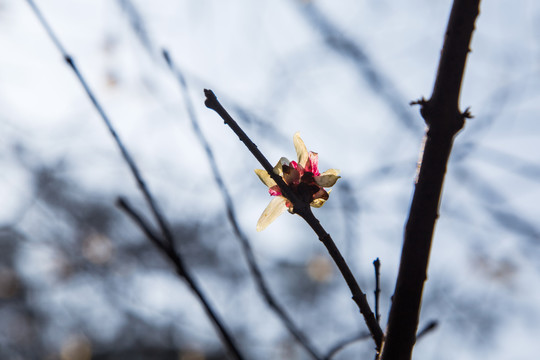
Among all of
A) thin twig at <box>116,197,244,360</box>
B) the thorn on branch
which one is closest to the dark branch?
the thorn on branch

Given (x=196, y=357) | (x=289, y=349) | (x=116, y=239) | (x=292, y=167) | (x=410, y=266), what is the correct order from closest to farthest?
(x=410, y=266), (x=292, y=167), (x=289, y=349), (x=196, y=357), (x=116, y=239)

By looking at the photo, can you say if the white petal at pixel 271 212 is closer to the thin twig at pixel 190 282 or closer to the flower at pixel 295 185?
the flower at pixel 295 185

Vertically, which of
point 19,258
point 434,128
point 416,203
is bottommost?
point 416,203

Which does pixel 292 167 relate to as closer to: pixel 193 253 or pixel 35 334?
pixel 193 253

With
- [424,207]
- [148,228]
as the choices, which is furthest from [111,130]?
[424,207]

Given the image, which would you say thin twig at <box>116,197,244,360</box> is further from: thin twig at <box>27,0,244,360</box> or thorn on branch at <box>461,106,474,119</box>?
thorn on branch at <box>461,106,474,119</box>

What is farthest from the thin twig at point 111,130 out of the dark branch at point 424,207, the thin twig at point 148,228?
the dark branch at point 424,207

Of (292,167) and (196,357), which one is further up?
(196,357)

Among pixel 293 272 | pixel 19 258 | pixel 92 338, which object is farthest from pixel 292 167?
pixel 19 258
